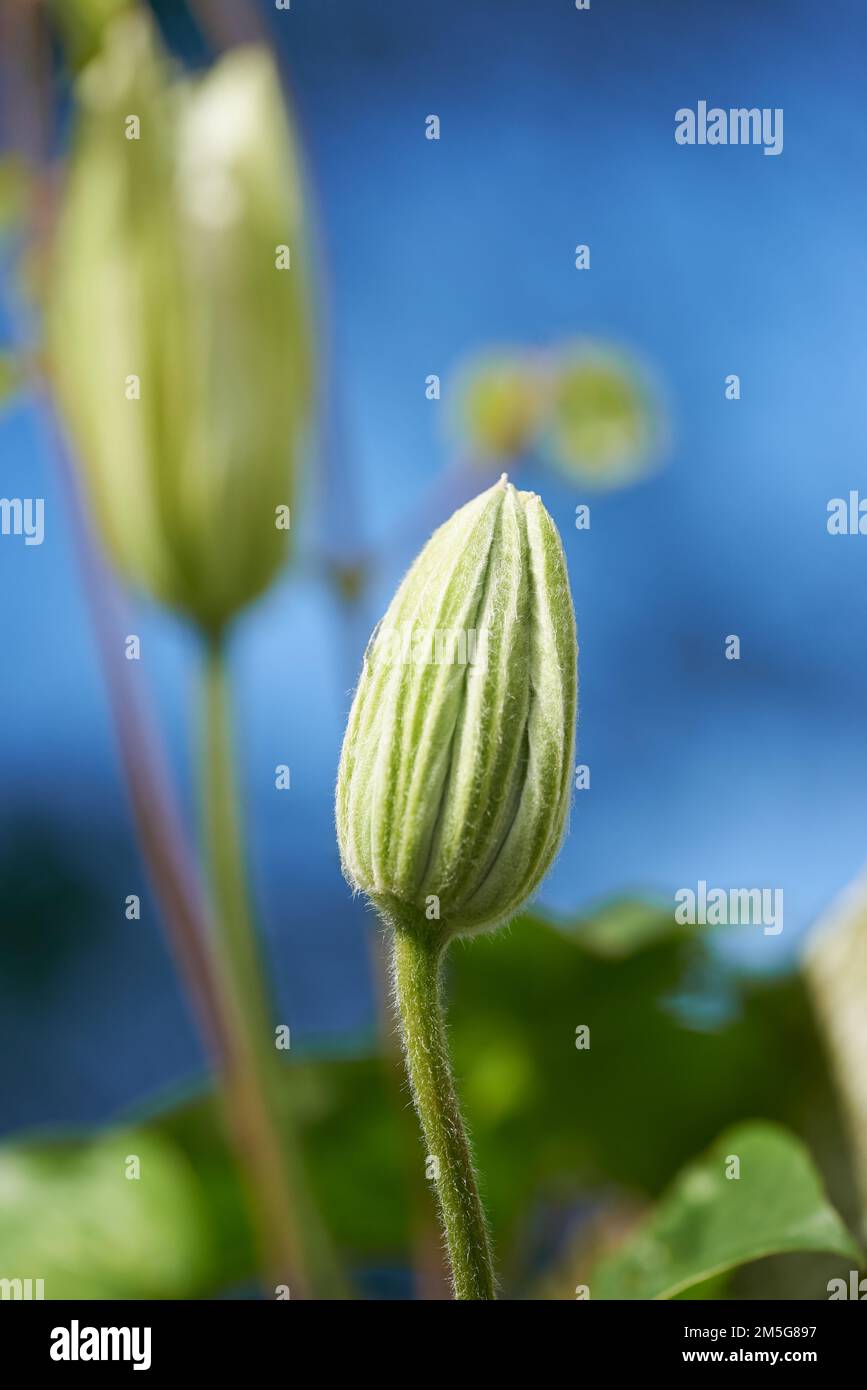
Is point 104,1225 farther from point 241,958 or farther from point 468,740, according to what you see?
point 468,740

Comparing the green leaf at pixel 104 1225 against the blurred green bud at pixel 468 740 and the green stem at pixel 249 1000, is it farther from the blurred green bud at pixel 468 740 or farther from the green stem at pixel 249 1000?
the blurred green bud at pixel 468 740

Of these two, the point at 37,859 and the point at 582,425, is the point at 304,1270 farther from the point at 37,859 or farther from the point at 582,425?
the point at 37,859

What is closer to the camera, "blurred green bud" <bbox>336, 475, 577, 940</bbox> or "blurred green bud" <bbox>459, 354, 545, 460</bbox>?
"blurred green bud" <bbox>336, 475, 577, 940</bbox>

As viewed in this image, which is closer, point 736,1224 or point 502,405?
point 736,1224

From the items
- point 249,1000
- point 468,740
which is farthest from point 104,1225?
point 468,740

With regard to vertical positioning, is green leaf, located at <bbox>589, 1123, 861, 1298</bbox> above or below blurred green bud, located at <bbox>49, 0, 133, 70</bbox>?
below

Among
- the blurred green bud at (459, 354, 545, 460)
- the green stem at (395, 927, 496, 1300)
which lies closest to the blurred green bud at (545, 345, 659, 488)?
the blurred green bud at (459, 354, 545, 460)

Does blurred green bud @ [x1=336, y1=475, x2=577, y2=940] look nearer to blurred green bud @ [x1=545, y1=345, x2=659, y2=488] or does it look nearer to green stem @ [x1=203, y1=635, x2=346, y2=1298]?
green stem @ [x1=203, y1=635, x2=346, y2=1298]
